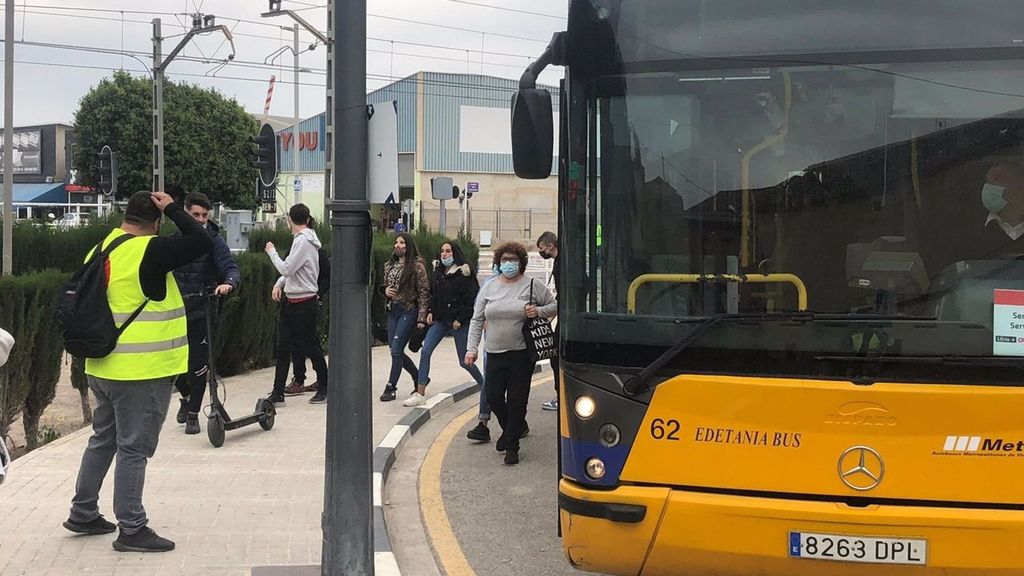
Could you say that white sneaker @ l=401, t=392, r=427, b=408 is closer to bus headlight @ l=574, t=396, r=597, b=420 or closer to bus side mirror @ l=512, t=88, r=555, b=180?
bus side mirror @ l=512, t=88, r=555, b=180

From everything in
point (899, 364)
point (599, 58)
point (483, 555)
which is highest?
point (599, 58)

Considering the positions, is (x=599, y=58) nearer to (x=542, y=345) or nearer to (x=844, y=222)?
(x=844, y=222)

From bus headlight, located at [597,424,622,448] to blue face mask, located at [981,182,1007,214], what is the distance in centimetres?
166

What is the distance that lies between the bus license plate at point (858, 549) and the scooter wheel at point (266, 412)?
201 inches

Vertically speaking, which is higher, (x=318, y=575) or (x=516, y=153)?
(x=516, y=153)

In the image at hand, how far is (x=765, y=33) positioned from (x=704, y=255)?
3.02 ft

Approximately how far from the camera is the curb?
4.87m

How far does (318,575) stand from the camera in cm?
458

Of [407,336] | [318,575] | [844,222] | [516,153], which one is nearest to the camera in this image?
[844,222]

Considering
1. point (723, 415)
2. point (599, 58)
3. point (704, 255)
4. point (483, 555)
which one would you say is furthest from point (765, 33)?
point (483, 555)

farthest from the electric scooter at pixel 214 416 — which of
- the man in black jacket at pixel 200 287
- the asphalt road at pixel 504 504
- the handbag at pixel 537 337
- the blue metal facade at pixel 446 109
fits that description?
the blue metal facade at pixel 446 109

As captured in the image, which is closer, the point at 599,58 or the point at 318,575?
the point at 599,58

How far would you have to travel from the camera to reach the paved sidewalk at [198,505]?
184 inches

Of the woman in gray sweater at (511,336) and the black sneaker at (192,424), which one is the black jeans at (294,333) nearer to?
the black sneaker at (192,424)
